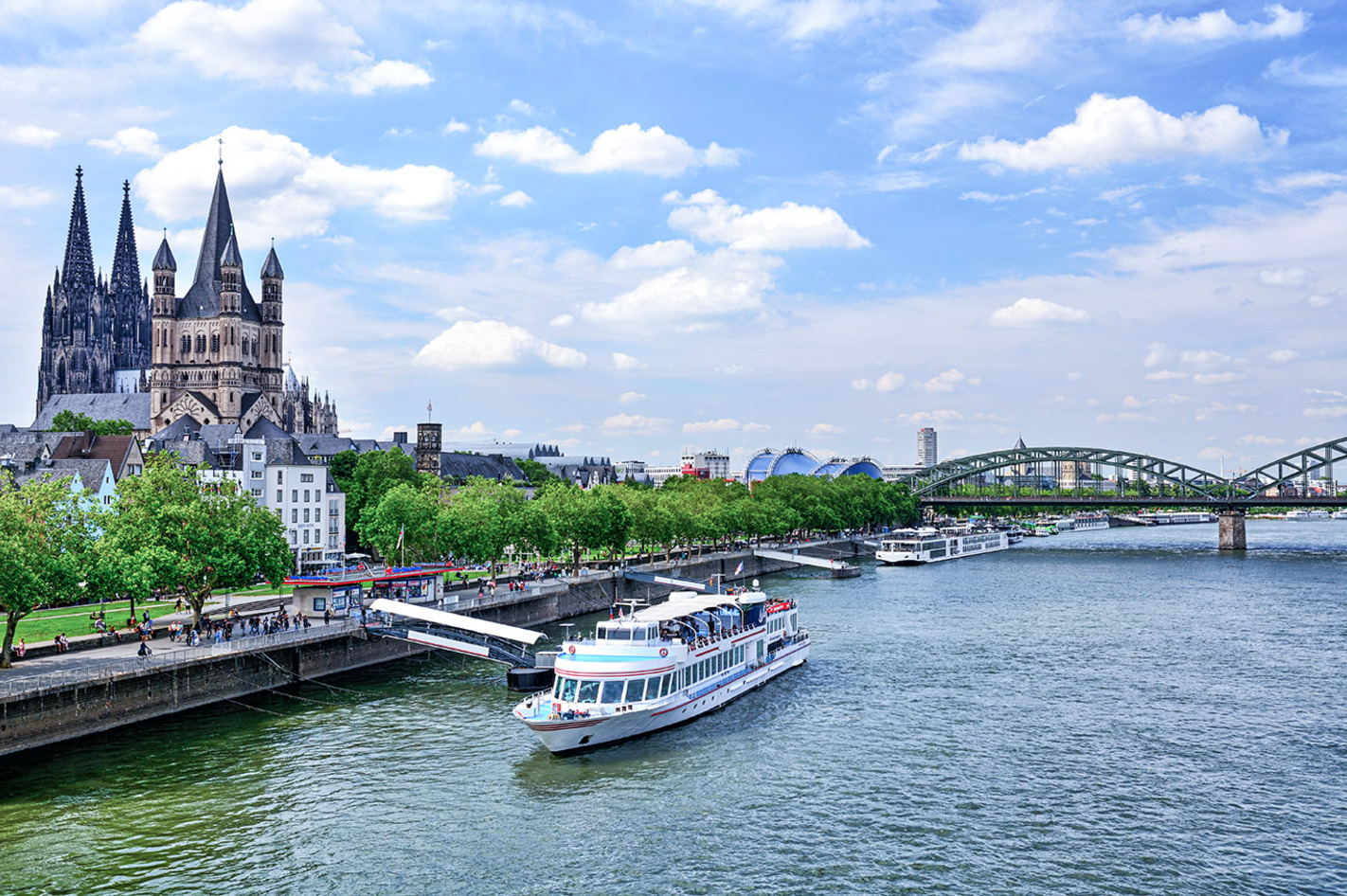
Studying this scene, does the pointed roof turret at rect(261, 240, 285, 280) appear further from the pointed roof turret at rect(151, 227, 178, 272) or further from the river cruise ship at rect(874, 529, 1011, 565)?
the river cruise ship at rect(874, 529, 1011, 565)

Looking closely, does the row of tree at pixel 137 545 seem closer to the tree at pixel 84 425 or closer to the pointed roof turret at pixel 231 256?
the tree at pixel 84 425

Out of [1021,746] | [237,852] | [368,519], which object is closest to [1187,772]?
[1021,746]

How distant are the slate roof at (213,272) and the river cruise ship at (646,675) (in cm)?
14450

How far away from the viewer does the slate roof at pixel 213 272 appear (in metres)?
183

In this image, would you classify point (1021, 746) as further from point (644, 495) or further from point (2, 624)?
point (644, 495)

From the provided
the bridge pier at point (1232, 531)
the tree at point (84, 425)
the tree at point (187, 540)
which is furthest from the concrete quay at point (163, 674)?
the bridge pier at point (1232, 531)

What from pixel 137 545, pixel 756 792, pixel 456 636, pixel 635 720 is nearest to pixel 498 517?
pixel 456 636

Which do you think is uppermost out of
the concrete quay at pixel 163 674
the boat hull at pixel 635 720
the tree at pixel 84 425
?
the tree at pixel 84 425

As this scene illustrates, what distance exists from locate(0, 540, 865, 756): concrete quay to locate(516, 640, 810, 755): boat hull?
17.6m

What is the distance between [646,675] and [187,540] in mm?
31672

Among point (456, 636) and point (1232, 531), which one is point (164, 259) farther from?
point (1232, 531)

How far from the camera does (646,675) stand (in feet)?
167

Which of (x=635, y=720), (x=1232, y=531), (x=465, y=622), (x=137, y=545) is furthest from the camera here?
(x=1232, y=531)

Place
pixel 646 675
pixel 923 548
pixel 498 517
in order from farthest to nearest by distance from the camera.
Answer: pixel 923 548 < pixel 498 517 < pixel 646 675
